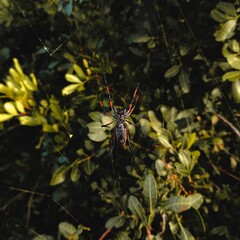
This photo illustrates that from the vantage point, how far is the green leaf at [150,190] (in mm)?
1175

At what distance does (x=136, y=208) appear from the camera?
1209mm

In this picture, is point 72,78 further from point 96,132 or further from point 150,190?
point 150,190

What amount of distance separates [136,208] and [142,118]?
413mm

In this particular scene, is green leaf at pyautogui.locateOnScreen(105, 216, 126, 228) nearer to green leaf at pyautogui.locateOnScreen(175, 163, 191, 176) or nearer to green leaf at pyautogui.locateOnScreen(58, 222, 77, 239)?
green leaf at pyautogui.locateOnScreen(58, 222, 77, 239)

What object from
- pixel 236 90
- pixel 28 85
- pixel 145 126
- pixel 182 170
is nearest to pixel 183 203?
pixel 182 170

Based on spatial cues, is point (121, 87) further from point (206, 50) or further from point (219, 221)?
point (219, 221)

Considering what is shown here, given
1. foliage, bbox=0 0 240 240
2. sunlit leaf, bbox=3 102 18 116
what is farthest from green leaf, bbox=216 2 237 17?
sunlit leaf, bbox=3 102 18 116

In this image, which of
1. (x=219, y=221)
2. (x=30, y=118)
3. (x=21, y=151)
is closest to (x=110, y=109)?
(x=30, y=118)

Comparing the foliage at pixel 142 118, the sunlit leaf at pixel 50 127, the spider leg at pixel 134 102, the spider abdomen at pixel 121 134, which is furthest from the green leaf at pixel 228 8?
the sunlit leaf at pixel 50 127

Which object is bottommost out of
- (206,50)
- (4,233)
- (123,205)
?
(4,233)

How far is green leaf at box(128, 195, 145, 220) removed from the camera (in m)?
1.20

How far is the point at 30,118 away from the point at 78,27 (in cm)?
55

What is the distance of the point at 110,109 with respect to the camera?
58.5 inches

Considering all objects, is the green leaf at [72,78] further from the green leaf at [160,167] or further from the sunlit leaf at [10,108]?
the green leaf at [160,167]
